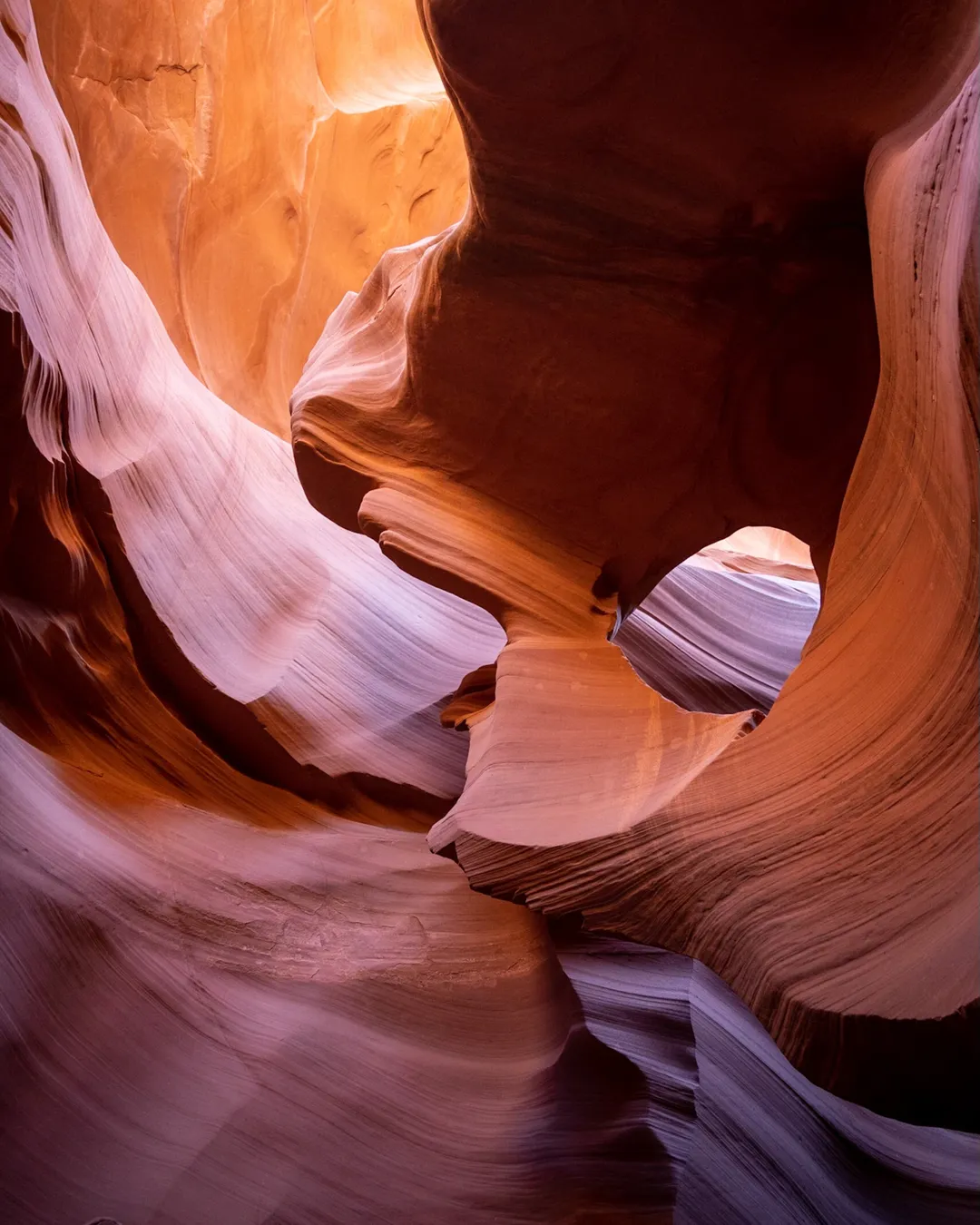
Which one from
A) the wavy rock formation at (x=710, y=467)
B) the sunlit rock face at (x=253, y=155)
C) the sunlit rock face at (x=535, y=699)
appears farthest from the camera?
the sunlit rock face at (x=253, y=155)

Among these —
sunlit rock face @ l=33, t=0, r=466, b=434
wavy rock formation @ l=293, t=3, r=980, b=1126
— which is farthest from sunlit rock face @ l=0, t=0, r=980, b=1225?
sunlit rock face @ l=33, t=0, r=466, b=434

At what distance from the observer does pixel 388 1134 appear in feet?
6.61

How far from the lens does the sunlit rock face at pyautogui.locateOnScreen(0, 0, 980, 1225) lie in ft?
4.55

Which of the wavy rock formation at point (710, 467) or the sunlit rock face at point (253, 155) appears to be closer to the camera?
the wavy rock formation at point (710, 467)

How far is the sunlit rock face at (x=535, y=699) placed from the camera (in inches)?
54.6

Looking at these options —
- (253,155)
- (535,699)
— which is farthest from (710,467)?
(253,155)

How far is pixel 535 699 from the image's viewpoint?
6.84ft

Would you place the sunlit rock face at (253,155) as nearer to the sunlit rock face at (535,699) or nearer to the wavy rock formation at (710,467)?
the sunlit rock face at (535,699)

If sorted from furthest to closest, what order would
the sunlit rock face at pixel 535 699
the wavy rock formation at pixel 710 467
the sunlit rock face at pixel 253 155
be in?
the sunlit rock face at pixel 253 155
the sunlit rock face at pixel 535 699
the wavy rock formation at pixel 710 467

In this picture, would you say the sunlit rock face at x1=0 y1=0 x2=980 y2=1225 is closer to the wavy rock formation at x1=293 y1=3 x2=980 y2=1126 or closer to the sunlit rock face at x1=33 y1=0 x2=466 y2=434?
the wavy rock formation at x1=293 y1=3 x2=980 y2=1126

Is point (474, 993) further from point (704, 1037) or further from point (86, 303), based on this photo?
point (86, 303)

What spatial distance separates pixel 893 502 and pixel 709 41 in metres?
0.97

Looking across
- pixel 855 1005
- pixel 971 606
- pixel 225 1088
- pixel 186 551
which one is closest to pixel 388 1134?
pixel 225 1088

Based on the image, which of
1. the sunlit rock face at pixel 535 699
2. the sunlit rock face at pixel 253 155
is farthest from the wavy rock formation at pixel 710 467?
the sunlit rock face at pixel 253 155
